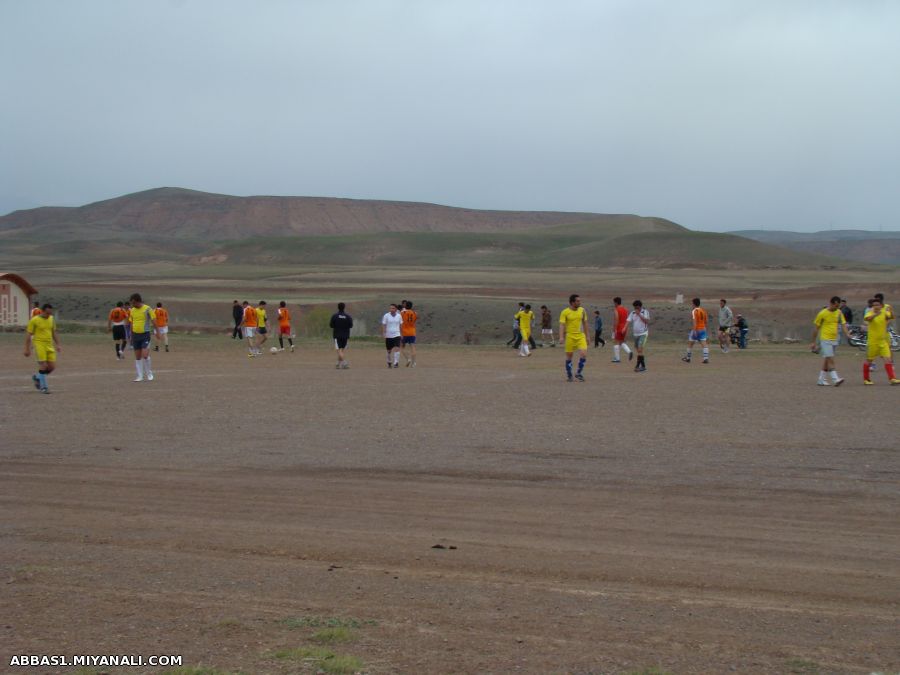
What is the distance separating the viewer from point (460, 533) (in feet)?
30.2

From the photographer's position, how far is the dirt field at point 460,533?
6.48m

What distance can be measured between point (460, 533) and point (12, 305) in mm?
42821

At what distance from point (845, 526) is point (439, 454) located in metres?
5.17

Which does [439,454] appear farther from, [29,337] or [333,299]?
[333,299]

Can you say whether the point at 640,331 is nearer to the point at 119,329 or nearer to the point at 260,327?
the point at 260,327

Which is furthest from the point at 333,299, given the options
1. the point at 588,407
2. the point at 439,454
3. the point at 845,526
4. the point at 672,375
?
the point at 845,526

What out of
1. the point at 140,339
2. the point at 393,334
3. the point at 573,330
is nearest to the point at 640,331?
the point at 573,330

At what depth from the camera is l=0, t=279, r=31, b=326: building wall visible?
155 feet

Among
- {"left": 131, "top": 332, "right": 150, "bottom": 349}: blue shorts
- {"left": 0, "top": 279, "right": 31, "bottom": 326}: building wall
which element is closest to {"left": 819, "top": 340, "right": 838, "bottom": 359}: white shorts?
{"left": 131, "top": 332, "right": 150, "bottom": 349}: blue shorts

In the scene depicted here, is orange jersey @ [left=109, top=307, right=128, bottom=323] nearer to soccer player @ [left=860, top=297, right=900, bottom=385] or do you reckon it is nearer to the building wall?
the building wall

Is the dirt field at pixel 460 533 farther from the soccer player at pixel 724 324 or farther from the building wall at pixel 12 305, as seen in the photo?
the building wall at pixel 12 305

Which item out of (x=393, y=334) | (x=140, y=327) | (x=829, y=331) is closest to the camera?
(x=829, y=331)

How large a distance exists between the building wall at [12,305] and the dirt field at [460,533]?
31.4 meters

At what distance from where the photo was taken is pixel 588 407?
698 inches
